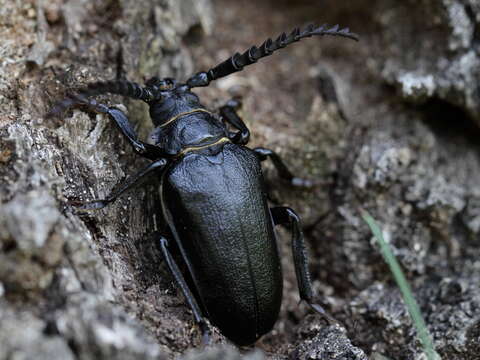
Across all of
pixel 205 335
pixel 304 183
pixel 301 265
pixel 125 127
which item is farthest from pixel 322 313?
pixel 125 127

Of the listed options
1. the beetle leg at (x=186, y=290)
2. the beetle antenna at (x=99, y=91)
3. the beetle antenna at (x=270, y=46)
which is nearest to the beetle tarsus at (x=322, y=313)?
the beetle leg at (x=186, y=290)

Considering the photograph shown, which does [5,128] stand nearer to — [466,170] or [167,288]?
[167,288]

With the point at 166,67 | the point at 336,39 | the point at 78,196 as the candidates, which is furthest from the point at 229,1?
the point at 78,196

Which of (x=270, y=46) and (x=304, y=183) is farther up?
(x=270, y=46)

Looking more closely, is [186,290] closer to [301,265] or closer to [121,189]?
[121,189]

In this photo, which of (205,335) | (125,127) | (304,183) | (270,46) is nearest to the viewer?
(205,335)

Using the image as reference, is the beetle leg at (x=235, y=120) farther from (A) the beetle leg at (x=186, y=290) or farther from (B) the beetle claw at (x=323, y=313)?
(B) the beetle claw at (x=323, y=313)

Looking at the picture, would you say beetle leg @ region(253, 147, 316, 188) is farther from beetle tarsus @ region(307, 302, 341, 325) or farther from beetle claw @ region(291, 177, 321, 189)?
beetle tarsus @ region(307, 302, 341, 325)
